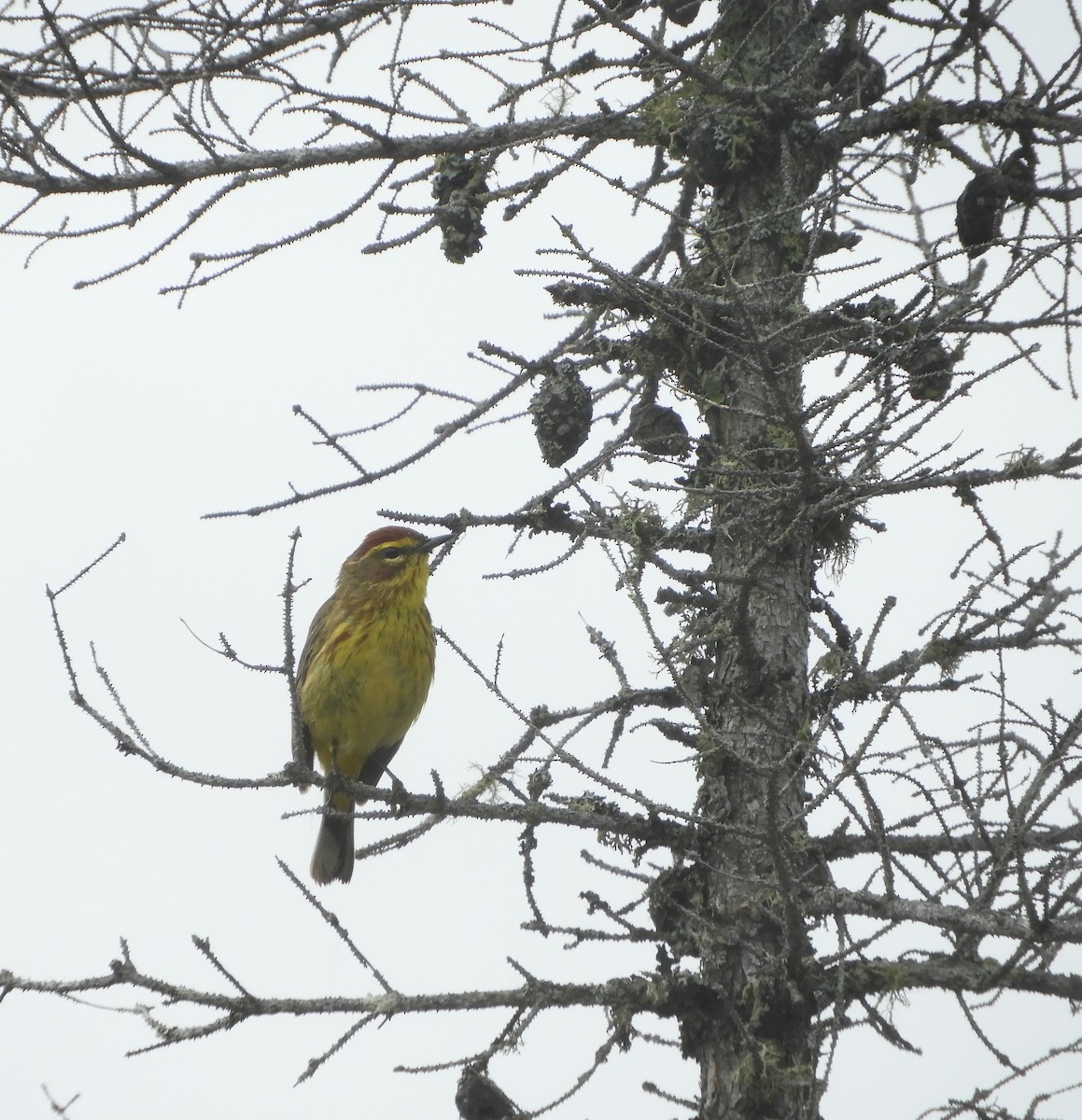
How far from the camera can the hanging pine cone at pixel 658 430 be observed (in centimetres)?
550

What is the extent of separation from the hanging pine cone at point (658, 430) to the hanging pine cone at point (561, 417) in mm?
347

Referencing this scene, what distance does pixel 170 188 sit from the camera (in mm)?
5328

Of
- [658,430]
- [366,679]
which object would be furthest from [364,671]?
[658,430]

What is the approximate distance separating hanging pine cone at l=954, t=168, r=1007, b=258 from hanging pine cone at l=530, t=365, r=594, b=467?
5.09 feet

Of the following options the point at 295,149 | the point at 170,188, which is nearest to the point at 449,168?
the point at 295,149

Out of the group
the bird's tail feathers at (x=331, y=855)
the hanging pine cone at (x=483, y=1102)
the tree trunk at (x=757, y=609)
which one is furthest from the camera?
the bird's tail feathers at (x=331, y=855)

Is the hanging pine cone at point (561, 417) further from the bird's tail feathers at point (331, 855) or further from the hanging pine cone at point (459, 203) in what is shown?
the bird's tail feathers at point (331, 855)

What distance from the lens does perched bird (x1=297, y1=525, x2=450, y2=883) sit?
678 cm

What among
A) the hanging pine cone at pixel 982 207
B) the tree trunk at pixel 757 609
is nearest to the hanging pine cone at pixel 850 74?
the tree trunk at pixel 757 609

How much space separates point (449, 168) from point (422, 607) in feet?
7.75

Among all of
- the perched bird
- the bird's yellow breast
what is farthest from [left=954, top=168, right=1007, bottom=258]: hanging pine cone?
the bird's yellow breast

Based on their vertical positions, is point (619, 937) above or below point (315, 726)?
below

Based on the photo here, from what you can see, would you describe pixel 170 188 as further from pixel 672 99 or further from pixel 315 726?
pixel 315 726

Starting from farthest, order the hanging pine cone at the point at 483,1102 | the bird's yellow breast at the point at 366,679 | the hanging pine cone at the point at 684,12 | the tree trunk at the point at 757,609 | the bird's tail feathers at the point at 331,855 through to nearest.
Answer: the bird's tail feathers at the point at 331,855
the bird's yellow breast at the point at 366,679
the hanging pine cone at the point at 684,12
the hanging pine cone at the point at 483,1102
the tree trunk at the point at 757,609
